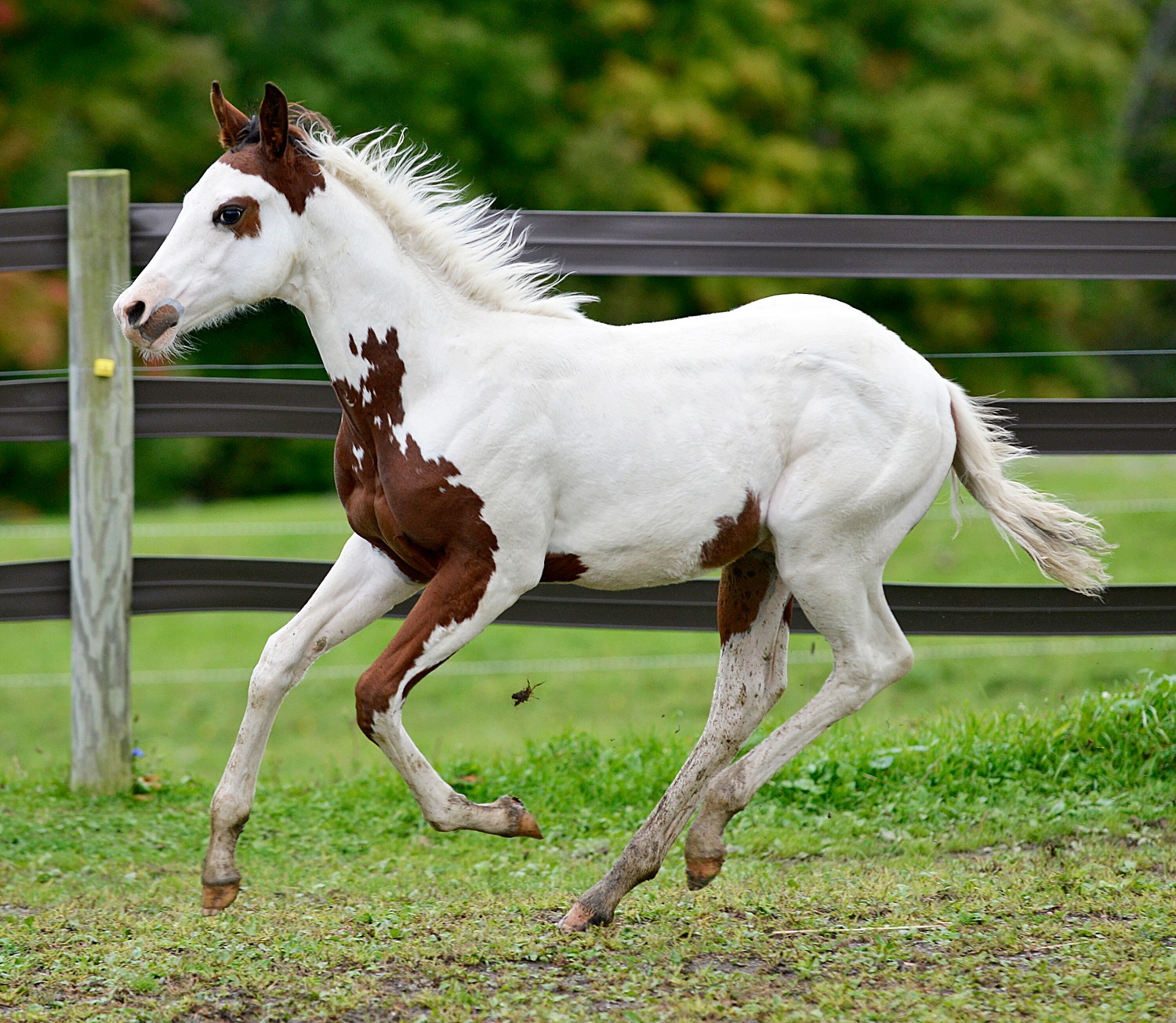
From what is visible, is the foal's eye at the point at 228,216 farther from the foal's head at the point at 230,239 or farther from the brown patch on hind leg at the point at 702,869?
the brown patch on hind leg at the point at 702,869

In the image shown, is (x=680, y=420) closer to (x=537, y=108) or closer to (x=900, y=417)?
(x=900, y=417)

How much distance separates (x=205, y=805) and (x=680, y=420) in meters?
2.67

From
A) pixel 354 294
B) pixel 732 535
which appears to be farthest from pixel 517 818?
pixel 354 294

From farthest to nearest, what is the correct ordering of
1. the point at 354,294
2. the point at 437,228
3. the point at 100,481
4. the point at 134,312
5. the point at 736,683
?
the point at 100,481, the point at 736,683, the point at 437,228, the point at 354,294, the point at 134,312

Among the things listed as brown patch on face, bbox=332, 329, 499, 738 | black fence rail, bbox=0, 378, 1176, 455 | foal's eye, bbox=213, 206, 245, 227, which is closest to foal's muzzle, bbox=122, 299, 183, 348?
foal's eye, bbox=213, 206, 245, 227

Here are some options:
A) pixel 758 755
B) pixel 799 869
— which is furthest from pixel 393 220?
pixel 799 869

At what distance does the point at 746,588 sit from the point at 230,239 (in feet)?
5.75

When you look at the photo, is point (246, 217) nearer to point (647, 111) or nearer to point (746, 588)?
point (746, 588)

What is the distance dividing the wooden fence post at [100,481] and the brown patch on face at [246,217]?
167cm

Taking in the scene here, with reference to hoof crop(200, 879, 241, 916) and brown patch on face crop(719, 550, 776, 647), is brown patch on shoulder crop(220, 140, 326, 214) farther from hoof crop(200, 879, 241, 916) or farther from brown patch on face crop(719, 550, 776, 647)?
hoof crop(200, 879, 241, 916)

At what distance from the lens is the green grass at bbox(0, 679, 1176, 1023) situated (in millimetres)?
3363

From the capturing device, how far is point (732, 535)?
380cm

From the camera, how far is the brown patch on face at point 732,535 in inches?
149

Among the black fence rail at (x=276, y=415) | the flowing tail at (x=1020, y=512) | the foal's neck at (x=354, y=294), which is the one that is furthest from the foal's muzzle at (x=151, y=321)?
the flowing tail at (x=1020, y=512)
